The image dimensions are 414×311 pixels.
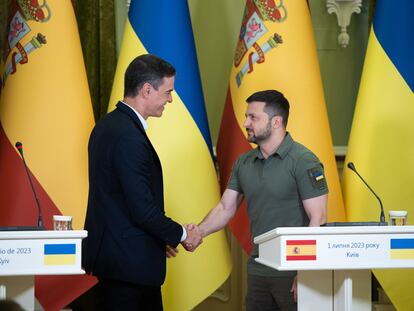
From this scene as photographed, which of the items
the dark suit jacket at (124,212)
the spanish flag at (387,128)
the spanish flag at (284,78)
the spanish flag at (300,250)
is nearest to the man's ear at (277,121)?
the spanish flag at (284,78)

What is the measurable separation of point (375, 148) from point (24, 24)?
187cm

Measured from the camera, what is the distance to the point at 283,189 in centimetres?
299

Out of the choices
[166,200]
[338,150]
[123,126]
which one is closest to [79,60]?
[166,200]

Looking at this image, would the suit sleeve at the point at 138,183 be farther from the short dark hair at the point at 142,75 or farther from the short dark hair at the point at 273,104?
the short dark hair at the point at 273,104

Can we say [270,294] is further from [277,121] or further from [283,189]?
[277,121]

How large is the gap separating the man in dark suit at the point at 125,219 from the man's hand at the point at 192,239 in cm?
18

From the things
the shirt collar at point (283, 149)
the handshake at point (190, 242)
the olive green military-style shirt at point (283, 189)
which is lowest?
the handshake at point (190, 242)

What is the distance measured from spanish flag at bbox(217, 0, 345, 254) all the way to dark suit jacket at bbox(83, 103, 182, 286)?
3.34 ft

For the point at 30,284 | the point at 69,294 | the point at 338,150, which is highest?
the point at 338,150

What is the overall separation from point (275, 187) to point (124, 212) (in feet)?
2.19

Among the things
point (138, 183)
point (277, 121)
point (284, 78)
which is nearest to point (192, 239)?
point (138, 183)

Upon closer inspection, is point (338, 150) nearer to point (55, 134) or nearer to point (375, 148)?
point (375, 148)

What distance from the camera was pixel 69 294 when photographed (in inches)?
135

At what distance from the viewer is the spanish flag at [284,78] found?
3662 mm
